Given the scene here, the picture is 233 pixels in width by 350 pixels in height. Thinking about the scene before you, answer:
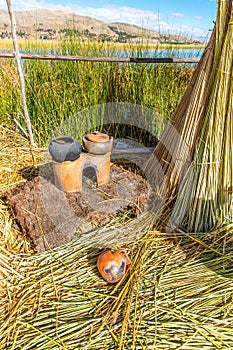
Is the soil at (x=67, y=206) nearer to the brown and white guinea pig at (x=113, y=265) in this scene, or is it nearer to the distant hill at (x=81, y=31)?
the brown and white guinea pig at (x=113, y=265)

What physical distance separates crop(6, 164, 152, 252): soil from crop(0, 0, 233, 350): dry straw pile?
0.24 ft

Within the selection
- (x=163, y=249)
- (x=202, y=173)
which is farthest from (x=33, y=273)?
(x=202, y=173)

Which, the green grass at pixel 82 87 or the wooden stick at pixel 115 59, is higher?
the wooden stick at pixel 115 59

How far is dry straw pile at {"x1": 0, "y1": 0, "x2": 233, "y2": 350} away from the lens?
1136 millimetres

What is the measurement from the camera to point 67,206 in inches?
68.0

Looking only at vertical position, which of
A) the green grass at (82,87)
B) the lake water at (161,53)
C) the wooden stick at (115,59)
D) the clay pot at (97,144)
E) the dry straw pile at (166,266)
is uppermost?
the lake water at (161,53)

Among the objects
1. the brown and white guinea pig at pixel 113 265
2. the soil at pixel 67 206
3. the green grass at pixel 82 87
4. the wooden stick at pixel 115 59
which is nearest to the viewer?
the brown and white guinea pig at pixel 113 265

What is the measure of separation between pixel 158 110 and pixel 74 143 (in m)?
1.40

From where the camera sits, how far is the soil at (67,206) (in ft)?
5.32

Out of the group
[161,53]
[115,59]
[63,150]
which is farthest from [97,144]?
[161,53]

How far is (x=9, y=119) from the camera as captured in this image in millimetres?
2930

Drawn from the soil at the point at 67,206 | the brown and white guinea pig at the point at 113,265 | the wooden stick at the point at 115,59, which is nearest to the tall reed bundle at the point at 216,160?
the soil at the point at 67,206

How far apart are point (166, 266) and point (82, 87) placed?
1.93 metres

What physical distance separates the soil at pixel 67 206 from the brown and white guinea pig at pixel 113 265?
0.32 m
